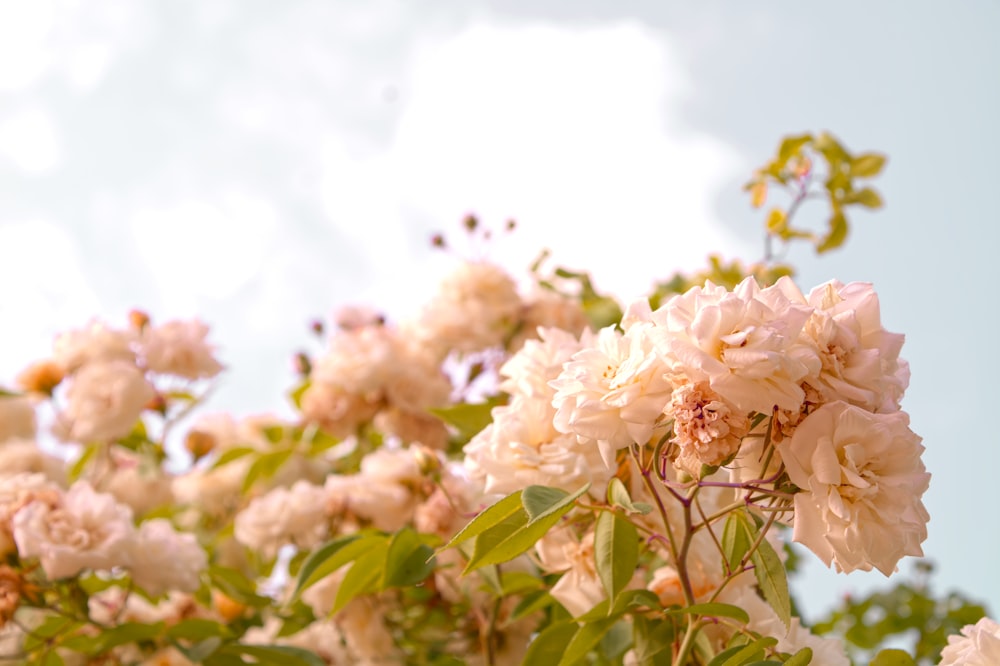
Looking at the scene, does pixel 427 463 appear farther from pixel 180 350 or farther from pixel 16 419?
pixel 16 419

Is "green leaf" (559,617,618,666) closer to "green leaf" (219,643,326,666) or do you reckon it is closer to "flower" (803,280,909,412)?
"flower" (803,280,909,412)

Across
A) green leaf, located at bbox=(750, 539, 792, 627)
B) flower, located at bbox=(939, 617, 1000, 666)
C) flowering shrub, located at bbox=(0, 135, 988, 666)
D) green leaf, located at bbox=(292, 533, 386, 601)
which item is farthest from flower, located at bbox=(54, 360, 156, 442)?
flower, located at bbox=(939, 617, 1000, 666)

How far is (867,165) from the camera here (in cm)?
160

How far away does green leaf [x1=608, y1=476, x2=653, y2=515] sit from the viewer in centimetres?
67

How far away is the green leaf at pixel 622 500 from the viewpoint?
0.67 meters

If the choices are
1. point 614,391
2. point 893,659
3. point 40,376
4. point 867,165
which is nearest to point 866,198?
point 867,165

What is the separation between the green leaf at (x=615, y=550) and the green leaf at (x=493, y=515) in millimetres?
88

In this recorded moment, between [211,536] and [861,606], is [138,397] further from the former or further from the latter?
[861,606]

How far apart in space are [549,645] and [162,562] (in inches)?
21.0

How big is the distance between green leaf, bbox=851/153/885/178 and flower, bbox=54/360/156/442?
1.29 metres

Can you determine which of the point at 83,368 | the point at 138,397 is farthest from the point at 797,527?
the point at 83,368

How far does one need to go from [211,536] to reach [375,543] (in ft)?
3.27

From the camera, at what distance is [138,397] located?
1600 millimetres

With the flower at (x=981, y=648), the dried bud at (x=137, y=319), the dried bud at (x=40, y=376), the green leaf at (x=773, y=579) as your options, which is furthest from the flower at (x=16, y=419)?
the flower at (x=981, y=648)
